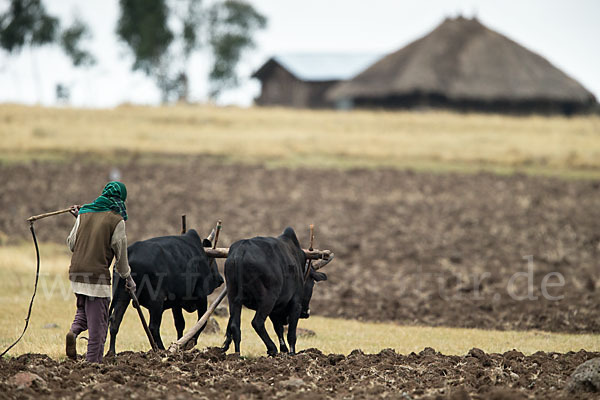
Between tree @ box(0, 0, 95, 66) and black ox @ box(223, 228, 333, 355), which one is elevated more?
tree @ box(0, 0, 95, 66)

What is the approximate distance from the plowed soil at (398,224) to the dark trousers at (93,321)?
7339 millimetres

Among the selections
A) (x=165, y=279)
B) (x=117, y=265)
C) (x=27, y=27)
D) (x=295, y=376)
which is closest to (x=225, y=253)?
(x=165, y=279)

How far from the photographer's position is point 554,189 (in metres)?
27.8

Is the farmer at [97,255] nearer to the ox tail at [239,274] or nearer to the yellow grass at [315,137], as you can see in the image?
the ox tail at [239,274]

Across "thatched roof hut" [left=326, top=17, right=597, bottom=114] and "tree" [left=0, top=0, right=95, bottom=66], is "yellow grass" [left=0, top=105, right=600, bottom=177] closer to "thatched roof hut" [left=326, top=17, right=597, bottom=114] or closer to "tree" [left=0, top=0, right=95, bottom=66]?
"thatched roof hut" [left=326, top=17, right=597, bottom=114]

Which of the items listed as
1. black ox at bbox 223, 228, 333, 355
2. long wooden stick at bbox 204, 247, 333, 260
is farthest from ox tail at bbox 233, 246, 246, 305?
long wooden stick at bbox 204, 247, 333, 260

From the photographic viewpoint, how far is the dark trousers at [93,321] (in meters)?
8.84

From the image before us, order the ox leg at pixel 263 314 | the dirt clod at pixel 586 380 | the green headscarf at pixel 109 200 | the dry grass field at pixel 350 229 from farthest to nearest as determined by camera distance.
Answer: the ox leg at pixel 263 314
the green headscarf at pixel 109 200
the dry grass field at pixel 350 229
the dirt clod at pixel 586 380

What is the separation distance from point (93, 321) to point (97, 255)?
0.71m

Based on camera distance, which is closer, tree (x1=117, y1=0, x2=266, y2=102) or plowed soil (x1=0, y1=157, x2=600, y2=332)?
plowed soil (x1=0, y1=157, x2=600, y2=332)

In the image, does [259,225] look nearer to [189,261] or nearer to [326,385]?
[189,261]

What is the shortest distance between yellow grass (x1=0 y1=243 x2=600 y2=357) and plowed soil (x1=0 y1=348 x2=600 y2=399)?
175 cm

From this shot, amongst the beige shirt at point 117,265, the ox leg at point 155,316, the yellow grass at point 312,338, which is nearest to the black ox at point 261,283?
the ox leg at point 155,316

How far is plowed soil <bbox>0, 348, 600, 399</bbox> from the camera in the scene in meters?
7.60
